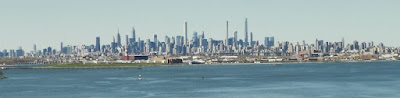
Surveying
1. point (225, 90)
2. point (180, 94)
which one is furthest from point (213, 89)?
point (180, 94)

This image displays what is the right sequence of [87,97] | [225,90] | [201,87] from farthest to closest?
1. [201,87]
2. [225,90]
3. [87,97]

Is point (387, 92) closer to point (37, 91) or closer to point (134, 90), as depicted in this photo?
point (134, 90)

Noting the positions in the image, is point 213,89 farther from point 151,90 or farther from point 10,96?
point 10,96

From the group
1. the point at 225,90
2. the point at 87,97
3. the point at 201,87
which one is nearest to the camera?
the point at 87,97

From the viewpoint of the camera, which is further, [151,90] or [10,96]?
[151,90]

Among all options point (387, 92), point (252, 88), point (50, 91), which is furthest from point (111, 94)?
point (387, 92)

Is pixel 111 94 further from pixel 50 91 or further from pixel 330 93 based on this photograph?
pixel 330 93

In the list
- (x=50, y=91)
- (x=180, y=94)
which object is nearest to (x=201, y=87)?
(x=180, y=94)

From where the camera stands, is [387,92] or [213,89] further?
[213,89]
